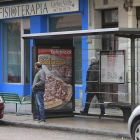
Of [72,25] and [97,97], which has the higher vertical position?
[72,25]

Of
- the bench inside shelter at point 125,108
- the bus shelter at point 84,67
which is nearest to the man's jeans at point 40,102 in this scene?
the bus shelter at point 84,67

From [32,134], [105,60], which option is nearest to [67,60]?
[105,60]

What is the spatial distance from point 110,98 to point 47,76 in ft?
7.03

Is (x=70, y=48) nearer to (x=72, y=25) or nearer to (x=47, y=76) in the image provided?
(x=47, y=76)

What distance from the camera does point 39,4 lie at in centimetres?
1761

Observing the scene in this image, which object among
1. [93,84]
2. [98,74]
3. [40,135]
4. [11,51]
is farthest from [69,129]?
[11,51]

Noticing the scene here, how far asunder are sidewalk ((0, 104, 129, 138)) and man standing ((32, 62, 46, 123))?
1.27 ft

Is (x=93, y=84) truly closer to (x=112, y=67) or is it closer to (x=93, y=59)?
(x=93, y=59)

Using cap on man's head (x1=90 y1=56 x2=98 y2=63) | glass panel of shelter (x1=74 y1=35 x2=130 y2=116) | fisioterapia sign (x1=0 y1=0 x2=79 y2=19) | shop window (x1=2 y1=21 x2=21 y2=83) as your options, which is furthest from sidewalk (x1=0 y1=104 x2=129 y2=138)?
shop window (x1=2 y1=21 x2=21 y2=83)

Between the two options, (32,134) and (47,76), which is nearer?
(32,134)

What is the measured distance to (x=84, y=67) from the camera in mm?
12883

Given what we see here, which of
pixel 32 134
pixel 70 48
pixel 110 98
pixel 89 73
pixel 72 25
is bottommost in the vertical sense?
pixel 32 134

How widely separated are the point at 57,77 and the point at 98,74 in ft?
4.49

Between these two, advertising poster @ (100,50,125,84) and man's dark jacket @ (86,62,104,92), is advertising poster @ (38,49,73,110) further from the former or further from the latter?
advertising poster @ (100,50,125,84)
